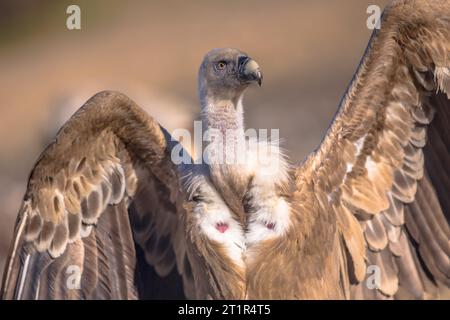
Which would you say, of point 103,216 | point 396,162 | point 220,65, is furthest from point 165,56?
A: point 220,65

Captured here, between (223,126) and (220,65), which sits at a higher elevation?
(220,65)

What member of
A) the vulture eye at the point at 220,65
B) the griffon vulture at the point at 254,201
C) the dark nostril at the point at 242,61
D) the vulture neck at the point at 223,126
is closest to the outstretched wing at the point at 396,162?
the griffon vulture at the point at 254,201

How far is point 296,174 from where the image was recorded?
28.0 ft

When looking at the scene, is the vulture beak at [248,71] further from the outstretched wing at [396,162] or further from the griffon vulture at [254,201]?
the outstretched wing at [396,162]

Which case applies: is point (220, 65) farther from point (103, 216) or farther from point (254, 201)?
point (103, 216)

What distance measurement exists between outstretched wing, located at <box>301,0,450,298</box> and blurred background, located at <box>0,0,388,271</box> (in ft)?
21.1

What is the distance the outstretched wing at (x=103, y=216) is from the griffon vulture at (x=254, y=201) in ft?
0.03

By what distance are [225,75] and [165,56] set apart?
11152mm

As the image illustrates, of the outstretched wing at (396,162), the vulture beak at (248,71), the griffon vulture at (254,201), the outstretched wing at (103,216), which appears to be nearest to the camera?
the vulture beak at (248,71)

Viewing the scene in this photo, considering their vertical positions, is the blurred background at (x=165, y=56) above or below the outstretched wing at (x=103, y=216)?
above

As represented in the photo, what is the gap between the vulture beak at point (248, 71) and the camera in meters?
8.20

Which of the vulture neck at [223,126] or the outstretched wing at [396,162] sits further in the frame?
the outstretched wing at [396,162]

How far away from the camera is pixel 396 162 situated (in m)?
8.85

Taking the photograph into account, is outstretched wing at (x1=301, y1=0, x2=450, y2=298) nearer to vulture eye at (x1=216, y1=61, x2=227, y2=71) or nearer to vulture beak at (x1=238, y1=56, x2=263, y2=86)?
vulture beak at (x1=238, y1=56, x2=263, y2=86)
